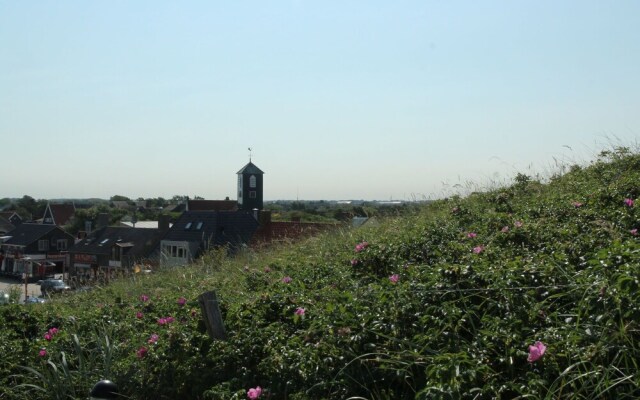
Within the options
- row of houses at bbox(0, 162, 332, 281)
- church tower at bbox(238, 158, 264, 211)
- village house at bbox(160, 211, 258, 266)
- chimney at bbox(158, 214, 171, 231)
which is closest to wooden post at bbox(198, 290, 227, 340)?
row of houses at bbox(0, 162, 332, 281)

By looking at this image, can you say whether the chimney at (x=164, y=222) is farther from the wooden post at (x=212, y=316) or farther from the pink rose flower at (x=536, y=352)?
the pink rose flower at (x=536, y=352)

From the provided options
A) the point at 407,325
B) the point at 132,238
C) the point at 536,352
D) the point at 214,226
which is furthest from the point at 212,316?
the point at 132,238

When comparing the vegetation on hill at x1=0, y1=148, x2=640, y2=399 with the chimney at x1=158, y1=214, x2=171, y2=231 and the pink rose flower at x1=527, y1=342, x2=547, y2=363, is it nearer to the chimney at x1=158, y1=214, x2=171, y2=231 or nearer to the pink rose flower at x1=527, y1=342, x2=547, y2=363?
the pink rose flower at x1=527, y1=342, x2=547, y2=363

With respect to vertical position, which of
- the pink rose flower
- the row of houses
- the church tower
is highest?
the church tower

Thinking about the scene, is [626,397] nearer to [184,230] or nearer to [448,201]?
[448,201]

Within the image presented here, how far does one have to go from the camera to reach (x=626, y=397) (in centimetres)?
258

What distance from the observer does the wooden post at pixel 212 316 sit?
4203 mm

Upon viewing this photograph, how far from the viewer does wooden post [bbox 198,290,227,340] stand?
4.20 m

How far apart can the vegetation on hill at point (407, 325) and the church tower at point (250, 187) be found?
174 ft

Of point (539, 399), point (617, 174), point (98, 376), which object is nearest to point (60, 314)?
point (98, 376)

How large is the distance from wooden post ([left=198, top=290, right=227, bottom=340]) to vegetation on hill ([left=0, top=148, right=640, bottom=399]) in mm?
102

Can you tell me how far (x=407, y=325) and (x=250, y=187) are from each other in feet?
186

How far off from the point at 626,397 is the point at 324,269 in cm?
310

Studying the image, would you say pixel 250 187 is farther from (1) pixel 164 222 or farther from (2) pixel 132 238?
(1) pixel 164 222
